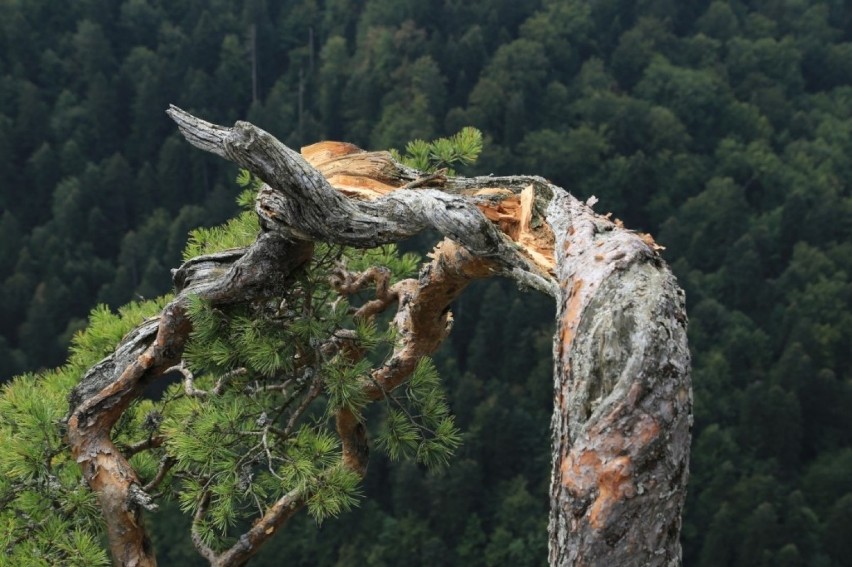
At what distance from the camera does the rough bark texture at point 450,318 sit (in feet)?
7.22

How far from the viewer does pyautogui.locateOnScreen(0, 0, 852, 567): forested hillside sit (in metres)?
31.9

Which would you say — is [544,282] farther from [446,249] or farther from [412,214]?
[446,249]

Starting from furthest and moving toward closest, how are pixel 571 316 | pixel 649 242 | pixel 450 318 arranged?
pixel 450 318 < pixel 649 242 < pixel 571 316

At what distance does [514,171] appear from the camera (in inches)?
1531

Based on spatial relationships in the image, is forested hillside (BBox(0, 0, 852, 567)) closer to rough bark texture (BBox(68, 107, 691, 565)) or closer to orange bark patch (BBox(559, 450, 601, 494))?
rough bark texture (BBox(68, 107, 691, 565))

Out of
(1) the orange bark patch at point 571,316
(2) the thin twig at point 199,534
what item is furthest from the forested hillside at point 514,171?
(1) the orange bark patch at point 571,316

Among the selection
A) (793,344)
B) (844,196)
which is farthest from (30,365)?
(844,196)

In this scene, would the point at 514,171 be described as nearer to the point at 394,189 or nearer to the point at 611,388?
the point at 394,189

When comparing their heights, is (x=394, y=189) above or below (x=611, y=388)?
above

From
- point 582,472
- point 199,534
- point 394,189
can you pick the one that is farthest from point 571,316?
point 199,534

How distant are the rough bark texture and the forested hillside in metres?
26.5

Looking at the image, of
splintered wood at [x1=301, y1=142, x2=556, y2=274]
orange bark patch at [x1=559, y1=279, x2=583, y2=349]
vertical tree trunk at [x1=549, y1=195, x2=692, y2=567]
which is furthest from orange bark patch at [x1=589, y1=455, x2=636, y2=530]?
splintered wood at [x1=301, y1=142, x2=556, y2=274]

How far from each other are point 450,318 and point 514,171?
34641 millimetres

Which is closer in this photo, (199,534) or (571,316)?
(571,316)
